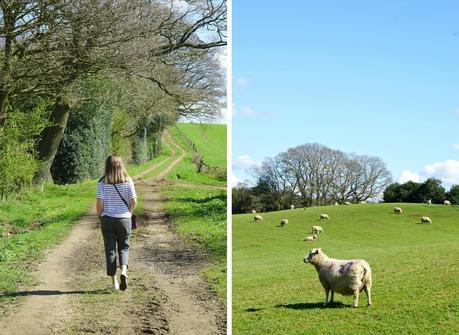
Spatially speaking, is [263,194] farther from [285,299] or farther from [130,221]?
[130,221]

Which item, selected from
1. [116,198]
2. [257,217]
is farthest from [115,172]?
Answer: [257,217]

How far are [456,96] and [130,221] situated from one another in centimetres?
900

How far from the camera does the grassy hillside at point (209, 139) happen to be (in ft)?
14.8

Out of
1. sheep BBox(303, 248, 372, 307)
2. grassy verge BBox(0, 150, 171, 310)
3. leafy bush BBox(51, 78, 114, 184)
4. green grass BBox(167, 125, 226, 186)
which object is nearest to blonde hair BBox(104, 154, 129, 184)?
grassy verge BBox(0, 150, 171, 310)

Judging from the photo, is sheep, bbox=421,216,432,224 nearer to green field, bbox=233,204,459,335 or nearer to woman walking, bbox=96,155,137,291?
green field, bbox=233,204,459,335

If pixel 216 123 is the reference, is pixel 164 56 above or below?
above

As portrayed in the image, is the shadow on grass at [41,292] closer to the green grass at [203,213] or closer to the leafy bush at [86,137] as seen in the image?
the green grass at [203,213]

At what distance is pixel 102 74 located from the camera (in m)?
4.61

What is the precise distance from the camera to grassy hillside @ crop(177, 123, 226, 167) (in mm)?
4508

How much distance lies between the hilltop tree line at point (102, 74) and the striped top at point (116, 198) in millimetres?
560

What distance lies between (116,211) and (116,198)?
7cm

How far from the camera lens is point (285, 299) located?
7422 millimetres

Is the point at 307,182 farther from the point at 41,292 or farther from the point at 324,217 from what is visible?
the point at 41,292

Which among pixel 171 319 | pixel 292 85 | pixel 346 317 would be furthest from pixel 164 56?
pixel 292 85
